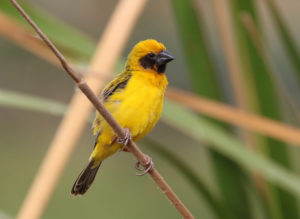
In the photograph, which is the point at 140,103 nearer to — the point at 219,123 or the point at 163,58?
the point at 163,58

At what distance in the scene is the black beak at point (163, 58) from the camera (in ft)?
6.51

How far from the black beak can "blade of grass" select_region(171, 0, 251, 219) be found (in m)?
0.13

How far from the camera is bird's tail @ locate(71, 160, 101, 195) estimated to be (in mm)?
2059

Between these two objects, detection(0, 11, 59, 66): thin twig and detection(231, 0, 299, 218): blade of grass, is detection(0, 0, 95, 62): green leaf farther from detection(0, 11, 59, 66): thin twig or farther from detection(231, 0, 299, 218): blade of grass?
detection(231, 0, 299, 218): blade of grass

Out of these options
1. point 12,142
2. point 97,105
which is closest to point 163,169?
point 12,142

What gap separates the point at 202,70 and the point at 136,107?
292 millimetres

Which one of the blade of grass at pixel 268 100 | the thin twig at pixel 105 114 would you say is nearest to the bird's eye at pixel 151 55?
the blade of grass at pixel 268 100

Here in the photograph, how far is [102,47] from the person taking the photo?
1.93 metres

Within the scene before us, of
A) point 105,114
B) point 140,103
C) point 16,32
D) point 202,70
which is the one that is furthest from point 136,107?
point 105,114

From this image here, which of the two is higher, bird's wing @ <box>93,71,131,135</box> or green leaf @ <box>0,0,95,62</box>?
green leaf @ <box>0,0,95,62</box>

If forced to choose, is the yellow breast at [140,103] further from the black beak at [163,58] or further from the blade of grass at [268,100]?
the blade of grass at [268,100]

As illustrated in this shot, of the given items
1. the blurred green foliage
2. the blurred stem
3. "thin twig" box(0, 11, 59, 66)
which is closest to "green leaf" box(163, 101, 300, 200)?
the blurred green foliage

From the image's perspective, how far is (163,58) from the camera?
6.56ft

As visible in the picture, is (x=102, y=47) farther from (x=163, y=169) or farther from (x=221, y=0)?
(x=163, y=169)
